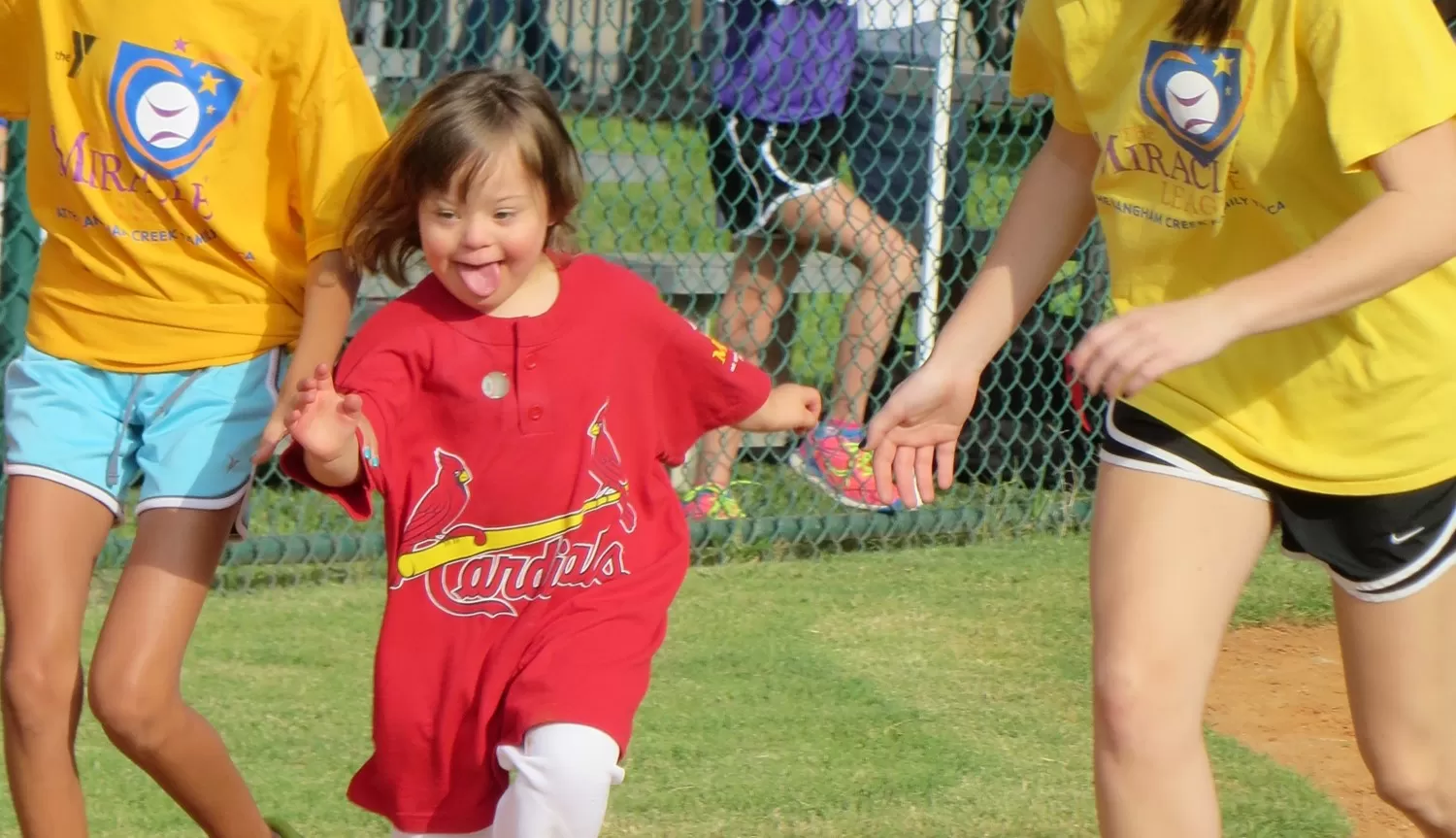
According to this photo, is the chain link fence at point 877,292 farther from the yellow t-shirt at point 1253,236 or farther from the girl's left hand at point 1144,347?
the girl's left hand at point 1144,347

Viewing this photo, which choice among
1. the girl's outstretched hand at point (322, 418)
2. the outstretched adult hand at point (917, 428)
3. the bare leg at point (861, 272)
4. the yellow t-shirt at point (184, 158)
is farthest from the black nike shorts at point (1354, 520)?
the bare leg at point (861, 272)

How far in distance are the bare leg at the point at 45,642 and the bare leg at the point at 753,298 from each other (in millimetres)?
2957

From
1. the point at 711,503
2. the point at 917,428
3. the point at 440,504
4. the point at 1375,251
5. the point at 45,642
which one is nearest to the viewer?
the point at 1375,251

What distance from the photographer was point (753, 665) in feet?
14.7

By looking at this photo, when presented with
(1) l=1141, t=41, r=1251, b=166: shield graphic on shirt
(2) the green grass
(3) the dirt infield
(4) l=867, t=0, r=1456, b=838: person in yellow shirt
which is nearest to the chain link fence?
(2) the green grass

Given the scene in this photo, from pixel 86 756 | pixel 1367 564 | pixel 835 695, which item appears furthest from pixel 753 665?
pixel 1367 564

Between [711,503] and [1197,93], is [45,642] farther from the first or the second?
[711,503]

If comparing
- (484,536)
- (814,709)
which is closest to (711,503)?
(814,709)

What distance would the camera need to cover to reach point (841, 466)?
583 centimetres

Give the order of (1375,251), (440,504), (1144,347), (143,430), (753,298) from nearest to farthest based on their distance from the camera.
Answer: (1144,347) → (1375,251) → (440,504) → (143,430) → (753,298)

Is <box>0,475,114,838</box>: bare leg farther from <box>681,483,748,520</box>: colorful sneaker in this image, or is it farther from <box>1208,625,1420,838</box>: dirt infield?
Result: <box>681,483,748,520</box>: colorful sneaker

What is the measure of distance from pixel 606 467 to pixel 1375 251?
45.7 inches

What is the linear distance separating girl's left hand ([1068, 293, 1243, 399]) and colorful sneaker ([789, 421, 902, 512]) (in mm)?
3623

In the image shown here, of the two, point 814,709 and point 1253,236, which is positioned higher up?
point 1253,236
